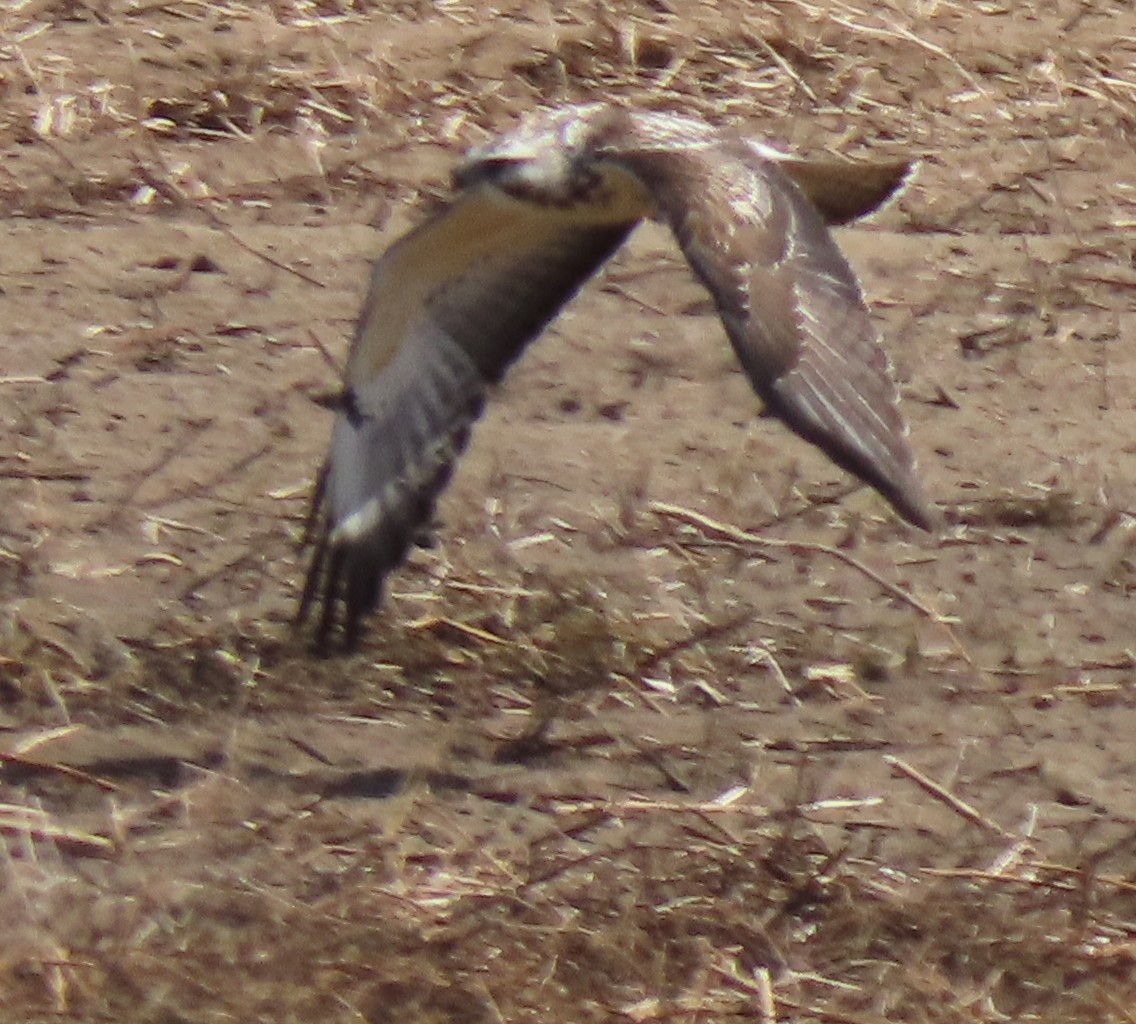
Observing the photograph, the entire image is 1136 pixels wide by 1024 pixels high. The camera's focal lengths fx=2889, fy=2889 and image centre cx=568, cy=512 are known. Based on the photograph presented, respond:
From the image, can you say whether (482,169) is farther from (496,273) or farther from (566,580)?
(566,580)

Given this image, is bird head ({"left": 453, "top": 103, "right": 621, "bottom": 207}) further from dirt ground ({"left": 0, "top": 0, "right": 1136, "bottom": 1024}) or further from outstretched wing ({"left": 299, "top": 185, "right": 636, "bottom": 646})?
dirt ground ({"left": 0, "top": 0, "right": 1136, "bottom": 1024})

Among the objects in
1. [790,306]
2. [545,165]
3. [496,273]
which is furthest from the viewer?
[496,273]

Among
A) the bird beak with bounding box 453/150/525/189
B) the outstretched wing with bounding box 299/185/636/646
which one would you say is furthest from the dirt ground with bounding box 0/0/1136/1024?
the bird beak with bounding box 453/150/525/189

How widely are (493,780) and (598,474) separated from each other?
918mm

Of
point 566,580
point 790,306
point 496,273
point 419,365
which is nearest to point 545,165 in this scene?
point 496,273

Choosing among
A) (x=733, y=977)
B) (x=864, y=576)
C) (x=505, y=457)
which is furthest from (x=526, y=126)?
(x=733, y=977)

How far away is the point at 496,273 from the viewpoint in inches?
201

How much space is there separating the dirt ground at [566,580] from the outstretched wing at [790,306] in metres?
0.63

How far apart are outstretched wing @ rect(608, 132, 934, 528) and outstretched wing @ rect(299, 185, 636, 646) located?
1.46ft

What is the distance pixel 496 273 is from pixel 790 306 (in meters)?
0.97

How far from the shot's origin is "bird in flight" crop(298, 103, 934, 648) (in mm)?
4523

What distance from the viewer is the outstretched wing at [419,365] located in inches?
190

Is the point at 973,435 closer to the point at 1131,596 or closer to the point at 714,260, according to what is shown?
the point at 1131,596

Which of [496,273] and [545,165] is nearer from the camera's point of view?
[545,165]
